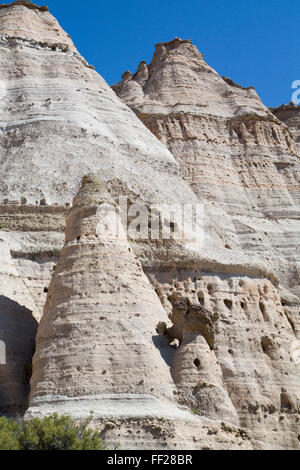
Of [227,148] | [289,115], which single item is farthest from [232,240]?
[289,115]

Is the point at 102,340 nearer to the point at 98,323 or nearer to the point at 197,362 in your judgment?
the point at 98,323

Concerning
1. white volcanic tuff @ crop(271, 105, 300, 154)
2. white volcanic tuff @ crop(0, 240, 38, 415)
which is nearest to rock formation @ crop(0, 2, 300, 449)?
white volcanic tuff @ crop(0, 240, 38, 415)

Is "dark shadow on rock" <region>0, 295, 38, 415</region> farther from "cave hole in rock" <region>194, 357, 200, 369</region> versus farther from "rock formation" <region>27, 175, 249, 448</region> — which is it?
"cave hole in rock" <region>194, 357, 200, 369</region>

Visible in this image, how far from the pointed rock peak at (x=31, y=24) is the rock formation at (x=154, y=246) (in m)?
0.16

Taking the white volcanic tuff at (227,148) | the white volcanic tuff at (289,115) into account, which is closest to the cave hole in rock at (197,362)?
the white volcanic tuff at (227,148)

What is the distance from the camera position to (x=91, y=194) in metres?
32.2

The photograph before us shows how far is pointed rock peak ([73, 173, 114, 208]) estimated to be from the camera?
31.8 meters

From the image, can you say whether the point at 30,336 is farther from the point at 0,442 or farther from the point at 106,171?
the point at 106,171

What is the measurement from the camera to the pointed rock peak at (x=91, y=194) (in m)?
31.8

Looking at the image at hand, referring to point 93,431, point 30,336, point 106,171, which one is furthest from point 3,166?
point 93,431

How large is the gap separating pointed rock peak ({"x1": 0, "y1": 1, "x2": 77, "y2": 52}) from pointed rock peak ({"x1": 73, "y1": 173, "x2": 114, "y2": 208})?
2294 centimetres

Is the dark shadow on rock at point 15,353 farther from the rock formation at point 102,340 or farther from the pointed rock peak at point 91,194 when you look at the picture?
the pointed rock peak at point 91,194

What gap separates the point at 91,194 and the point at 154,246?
5.16 metres
